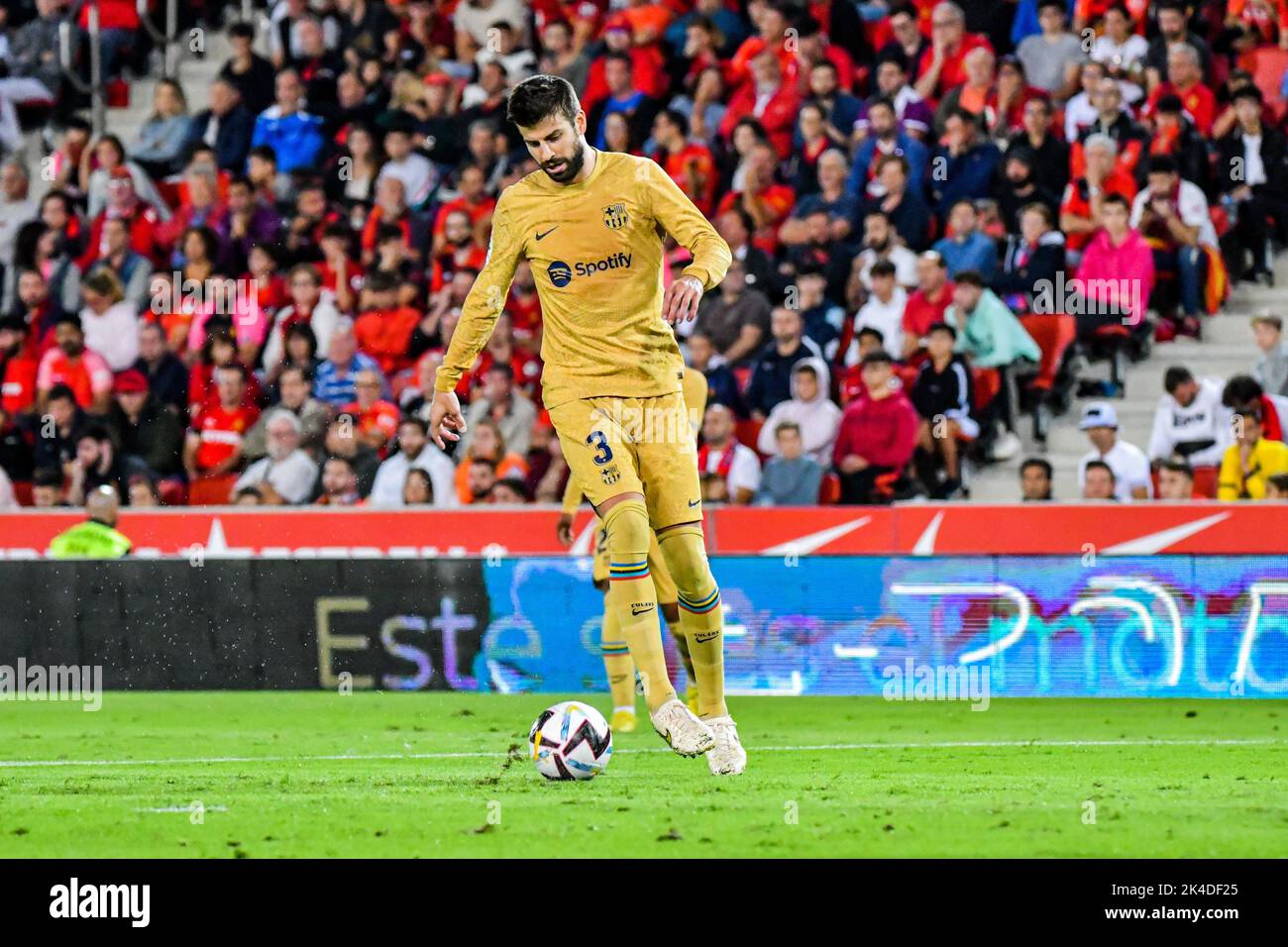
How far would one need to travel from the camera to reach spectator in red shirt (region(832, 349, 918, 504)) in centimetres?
1561

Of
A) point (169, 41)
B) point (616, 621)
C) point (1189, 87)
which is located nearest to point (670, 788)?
point (616, 621)

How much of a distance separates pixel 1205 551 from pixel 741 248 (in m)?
5.38

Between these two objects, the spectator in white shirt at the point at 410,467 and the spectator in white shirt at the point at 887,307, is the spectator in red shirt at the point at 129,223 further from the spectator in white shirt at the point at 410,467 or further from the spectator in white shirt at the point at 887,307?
the spectator in white shirt at the point at 887,307

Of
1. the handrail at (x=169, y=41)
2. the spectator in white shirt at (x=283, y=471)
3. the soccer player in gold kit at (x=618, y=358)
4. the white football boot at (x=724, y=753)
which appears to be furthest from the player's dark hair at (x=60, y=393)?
the white football boot at (x=724, y=753)

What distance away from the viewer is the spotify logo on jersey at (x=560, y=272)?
8.70m

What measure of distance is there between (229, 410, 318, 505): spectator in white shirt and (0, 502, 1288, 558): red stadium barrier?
2.39ft

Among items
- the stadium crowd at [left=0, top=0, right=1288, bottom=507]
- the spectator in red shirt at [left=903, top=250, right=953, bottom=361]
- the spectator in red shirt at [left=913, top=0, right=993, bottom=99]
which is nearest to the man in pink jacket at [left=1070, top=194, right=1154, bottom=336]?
the stadium crowd at [left=0, top=0, right=1288, bottom=507]

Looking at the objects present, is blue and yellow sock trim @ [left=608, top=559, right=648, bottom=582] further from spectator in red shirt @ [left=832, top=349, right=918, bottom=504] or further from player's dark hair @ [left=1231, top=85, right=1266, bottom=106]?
player's dark hair @ [left=1231, top=85, right=1266, bottom=106]

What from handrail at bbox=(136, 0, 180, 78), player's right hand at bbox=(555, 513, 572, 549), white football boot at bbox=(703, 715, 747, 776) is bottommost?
white football boot at bbox=(703, 715, 747, 776)

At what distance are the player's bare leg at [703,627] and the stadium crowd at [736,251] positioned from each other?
6.58 m

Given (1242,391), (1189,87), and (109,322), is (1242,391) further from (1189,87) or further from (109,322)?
(109,322)

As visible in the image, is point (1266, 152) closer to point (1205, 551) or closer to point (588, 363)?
point (1205, 551)

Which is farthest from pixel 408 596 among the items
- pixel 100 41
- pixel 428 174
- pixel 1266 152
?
pixel 100 41

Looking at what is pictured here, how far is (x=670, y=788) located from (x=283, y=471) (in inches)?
365
